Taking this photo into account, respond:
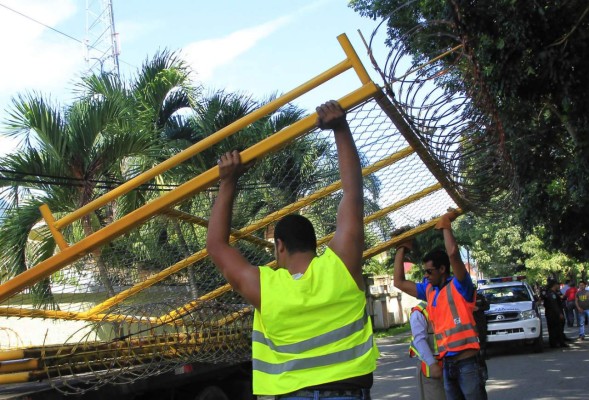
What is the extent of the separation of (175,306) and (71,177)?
17.5ft

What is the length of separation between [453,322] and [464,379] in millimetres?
452

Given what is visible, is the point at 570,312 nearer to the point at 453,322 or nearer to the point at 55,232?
the point at 453,322

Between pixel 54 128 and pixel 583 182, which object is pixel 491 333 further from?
pixel 54 128

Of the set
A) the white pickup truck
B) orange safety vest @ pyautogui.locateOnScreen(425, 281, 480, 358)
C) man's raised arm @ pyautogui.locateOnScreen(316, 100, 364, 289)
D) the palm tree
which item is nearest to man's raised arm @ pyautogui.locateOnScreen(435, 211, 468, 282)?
orange safety vest @ pyautogui.locateOnScreen(425, 281, 480, 358)

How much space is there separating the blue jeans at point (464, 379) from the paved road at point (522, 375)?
5152 millimetres

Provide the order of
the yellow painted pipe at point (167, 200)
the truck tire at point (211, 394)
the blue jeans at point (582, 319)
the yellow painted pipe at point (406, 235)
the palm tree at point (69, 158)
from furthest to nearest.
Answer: the blue jeans at point (582, 319) < the palm tree at point (69, 158) < the truck tire at point (211, 394) < the yellow painted pipe at point (406, 235) < the yellow painted pipe at point (167, 200)

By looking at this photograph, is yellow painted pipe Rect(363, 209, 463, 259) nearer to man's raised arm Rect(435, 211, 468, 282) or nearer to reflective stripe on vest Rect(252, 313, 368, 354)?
man's raised arm Rect(435, 211, 468, 282)

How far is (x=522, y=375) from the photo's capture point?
13141 mm

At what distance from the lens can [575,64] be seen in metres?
7.94

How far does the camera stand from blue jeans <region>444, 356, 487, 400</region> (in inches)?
224

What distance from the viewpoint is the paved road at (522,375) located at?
1098cm

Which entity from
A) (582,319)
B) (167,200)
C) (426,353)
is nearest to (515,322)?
(582,319)

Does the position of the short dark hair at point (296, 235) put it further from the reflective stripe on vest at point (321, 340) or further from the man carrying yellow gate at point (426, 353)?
the man carrying yellow gate at point (426, 353)

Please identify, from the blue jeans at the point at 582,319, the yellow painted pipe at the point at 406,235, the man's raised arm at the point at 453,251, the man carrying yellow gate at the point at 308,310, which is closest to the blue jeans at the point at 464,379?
the man's raised arm at the point at 453,251
